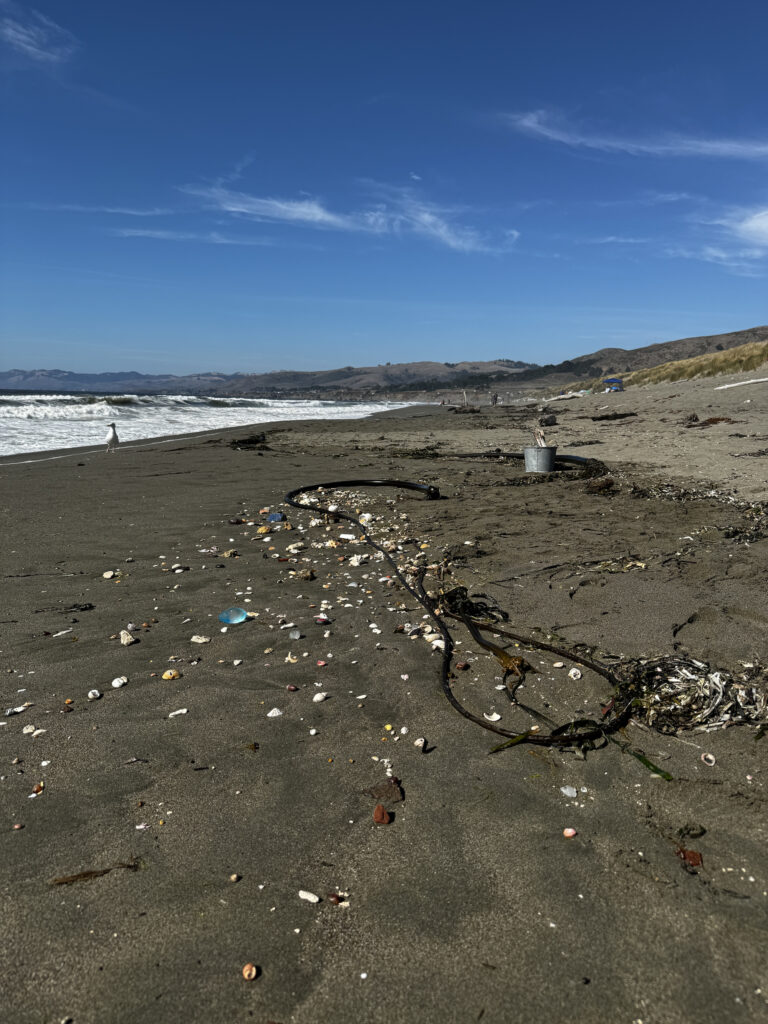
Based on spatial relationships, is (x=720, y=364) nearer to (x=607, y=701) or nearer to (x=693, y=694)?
(x=693, y=694)

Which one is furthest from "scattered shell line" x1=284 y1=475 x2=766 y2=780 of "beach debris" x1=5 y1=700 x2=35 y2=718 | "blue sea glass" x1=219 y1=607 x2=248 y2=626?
"beach debris" x1=5 y1=700 x2=35 y2=718

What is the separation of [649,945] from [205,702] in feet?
7.58

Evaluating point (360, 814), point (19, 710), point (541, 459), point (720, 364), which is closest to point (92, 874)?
point (360, 814)

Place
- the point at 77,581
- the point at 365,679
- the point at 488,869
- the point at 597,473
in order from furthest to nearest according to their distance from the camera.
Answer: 1. the point at 597,473
2. the point at 77,581
3. the point at 365,679
4. the point at 488,869

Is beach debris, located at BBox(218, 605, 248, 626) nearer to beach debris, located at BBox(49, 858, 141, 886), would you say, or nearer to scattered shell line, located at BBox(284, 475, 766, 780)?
scattered shell line, located at BBox(284, 475, 766, 780)

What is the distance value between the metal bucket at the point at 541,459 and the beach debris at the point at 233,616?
6.68 metres

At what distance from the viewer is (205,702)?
3.32 metres

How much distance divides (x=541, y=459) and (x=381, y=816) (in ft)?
27.1

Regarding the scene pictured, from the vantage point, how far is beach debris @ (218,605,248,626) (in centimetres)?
440

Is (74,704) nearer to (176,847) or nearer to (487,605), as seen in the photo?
(176,847)

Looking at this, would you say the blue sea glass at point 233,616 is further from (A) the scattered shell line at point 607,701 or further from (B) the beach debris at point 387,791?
(B) the beach debris at point 387,791

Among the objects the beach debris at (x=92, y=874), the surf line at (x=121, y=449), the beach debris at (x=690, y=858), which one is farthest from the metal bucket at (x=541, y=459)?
the surf line at (x=121, y=449)

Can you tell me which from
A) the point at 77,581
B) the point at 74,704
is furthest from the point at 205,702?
the point at 77,581

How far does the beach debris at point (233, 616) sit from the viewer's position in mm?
4398
